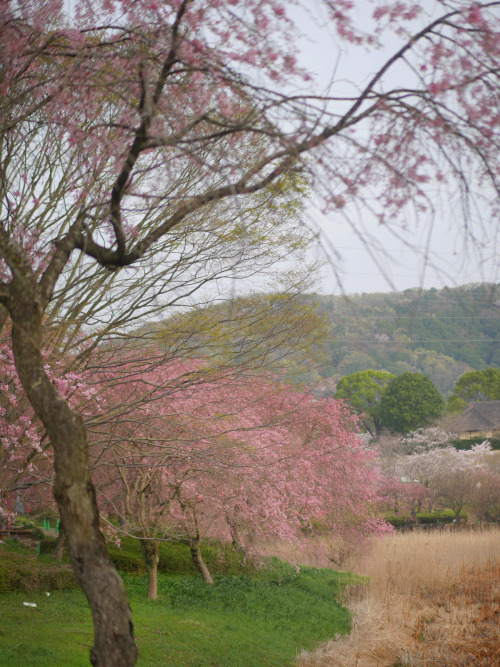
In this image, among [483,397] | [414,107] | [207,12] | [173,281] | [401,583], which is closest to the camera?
[414,107]

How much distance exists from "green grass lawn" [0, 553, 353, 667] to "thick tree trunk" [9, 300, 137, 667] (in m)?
3.79

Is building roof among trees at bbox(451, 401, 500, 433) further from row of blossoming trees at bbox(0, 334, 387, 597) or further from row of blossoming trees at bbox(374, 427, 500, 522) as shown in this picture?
row of blossoming trees at bbox(0, 334, 387, 597)

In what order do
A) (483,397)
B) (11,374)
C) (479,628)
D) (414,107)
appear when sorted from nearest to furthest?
(414,107) → (11,374) → (479,628) → (483,397)

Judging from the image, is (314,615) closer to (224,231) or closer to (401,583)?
(401,583)

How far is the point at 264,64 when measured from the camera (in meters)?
2.87

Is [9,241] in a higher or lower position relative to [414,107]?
lower

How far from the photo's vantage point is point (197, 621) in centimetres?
847

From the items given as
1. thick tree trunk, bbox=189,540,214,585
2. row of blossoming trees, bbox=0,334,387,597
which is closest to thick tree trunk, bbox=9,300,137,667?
row of blossoming trees, bbox=0,334,387,597

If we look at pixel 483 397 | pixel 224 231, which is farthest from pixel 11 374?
pixel 483 397

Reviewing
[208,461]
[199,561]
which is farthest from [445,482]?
[208,461]

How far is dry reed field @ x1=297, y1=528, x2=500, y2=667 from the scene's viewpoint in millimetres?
7500

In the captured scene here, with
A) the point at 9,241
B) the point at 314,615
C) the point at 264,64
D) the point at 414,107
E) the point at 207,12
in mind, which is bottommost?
the point at 314,615

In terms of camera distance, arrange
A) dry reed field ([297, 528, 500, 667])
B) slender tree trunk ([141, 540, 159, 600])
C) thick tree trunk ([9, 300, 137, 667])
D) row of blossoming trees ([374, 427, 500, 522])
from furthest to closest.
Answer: row of blossoming trees ([374, 427, 500, 522]) → slender tree trunk ([141, 540, 159, 600]) → dry reed field ([297, 528, 500, 667]) → thick tree trunk ([9, 300, 137, 667])

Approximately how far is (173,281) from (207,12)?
3.04 m
